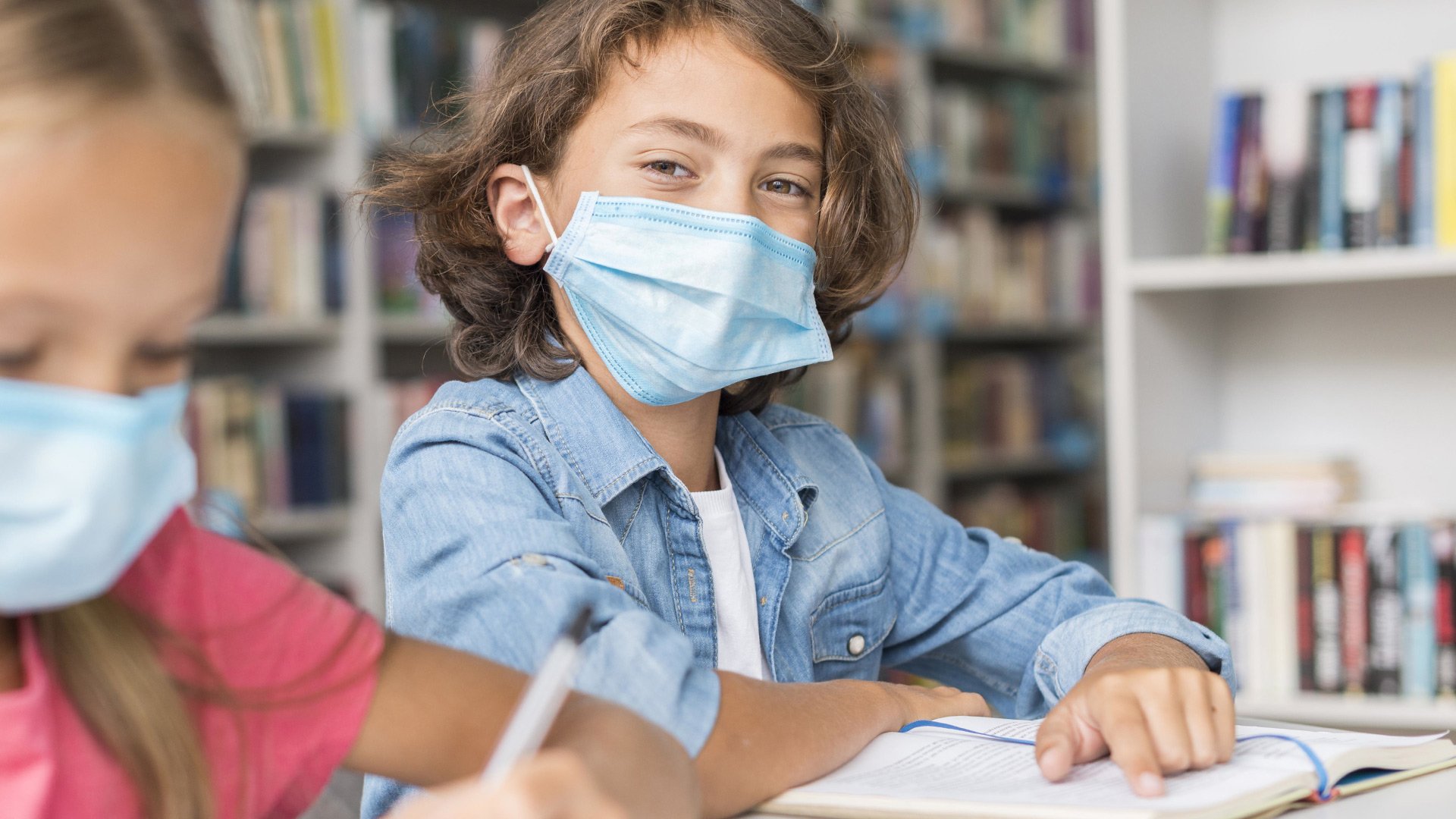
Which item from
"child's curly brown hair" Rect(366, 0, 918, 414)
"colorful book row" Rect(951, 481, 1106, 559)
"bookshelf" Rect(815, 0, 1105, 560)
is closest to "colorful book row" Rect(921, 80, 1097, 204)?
"bookshelf" Rect(815, 0, 1105, 560)

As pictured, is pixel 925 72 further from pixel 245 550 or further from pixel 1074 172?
pixel 245 550

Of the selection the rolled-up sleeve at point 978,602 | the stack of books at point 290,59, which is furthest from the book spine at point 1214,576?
the stack of books at point 290,59

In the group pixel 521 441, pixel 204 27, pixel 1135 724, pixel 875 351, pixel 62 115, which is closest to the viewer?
pixel 62 115

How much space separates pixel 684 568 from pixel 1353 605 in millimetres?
1099

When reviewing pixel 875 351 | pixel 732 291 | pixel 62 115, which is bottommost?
pixel 875 351

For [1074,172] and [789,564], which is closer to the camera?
[789,564]

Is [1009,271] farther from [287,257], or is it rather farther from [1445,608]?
[1445,608]

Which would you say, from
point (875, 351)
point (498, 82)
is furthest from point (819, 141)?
point (875, 351)

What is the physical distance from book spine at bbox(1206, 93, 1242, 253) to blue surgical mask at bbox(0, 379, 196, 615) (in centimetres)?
158

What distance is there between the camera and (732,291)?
106cm

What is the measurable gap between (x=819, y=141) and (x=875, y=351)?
259 centimetres

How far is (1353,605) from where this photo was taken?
1796 millimetres

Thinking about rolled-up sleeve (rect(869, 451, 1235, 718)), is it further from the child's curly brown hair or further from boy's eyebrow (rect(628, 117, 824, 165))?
boy's eyebrow (rect(628, 117, 824, 165))

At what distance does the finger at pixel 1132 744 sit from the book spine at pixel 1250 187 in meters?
1.20
